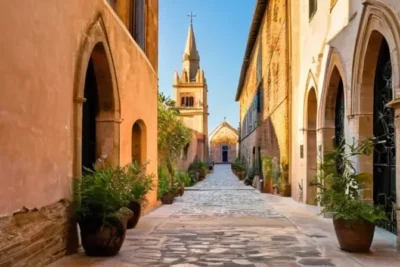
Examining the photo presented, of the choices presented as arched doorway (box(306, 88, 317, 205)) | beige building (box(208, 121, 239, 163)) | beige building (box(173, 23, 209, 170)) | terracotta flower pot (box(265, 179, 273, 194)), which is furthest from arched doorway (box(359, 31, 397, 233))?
beige building (box(208, 121, 239, 163))

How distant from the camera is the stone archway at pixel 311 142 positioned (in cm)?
1073

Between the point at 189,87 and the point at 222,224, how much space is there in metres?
42.9

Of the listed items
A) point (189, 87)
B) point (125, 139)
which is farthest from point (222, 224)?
point (189, 87)

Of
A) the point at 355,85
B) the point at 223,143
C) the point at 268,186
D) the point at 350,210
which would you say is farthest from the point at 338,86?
the point at 223,143

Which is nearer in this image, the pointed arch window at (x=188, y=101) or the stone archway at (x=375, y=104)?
the stone archway at (x=375, y=104)

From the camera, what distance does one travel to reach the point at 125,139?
805 centimetres

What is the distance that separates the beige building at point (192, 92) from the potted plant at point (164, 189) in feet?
89.6

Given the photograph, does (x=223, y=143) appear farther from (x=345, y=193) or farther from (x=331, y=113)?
(x=345, y=193)

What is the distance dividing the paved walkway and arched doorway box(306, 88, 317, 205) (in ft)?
5.88

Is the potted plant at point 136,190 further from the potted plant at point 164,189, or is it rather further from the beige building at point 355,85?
the potted plant at point 164,189

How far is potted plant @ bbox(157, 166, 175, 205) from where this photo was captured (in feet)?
39.9

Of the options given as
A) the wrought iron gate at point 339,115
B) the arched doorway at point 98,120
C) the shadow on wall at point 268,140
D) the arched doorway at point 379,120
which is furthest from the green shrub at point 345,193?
the shadow on wall at point 268,140

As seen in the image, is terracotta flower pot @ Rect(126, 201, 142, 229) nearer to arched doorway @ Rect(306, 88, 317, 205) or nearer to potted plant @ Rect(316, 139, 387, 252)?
potted plant @ Rect(316, 139, 387, 252)

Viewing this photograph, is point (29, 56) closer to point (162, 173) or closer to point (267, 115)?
point (162, 173)
